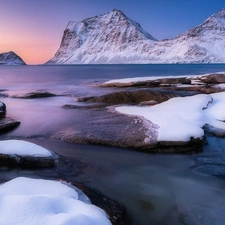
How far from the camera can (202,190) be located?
15.9 feet

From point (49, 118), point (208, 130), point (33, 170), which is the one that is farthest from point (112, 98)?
point (33, 170)

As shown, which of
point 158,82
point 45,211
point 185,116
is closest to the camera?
point 45,211

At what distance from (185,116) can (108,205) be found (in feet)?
17.4

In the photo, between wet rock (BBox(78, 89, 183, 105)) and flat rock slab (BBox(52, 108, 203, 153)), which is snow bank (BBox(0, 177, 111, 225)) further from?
wet rock (BBox(78, 89, 183, 105))

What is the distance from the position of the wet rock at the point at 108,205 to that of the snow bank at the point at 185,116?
287cm

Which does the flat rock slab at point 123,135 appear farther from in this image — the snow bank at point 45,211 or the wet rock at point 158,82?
the wet rock at point 158,82

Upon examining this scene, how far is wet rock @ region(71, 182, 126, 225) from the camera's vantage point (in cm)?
385

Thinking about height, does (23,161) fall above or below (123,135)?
below

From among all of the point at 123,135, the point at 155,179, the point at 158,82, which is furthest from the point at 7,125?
the point at 158,82

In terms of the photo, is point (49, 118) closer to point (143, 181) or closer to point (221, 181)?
point (143, 181)

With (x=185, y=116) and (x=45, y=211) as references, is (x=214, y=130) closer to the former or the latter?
(x=185, y=116)

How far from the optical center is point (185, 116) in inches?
341

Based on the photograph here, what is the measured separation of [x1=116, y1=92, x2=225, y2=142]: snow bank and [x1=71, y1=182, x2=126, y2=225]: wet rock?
2.87 metres

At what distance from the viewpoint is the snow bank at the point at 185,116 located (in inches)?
276
